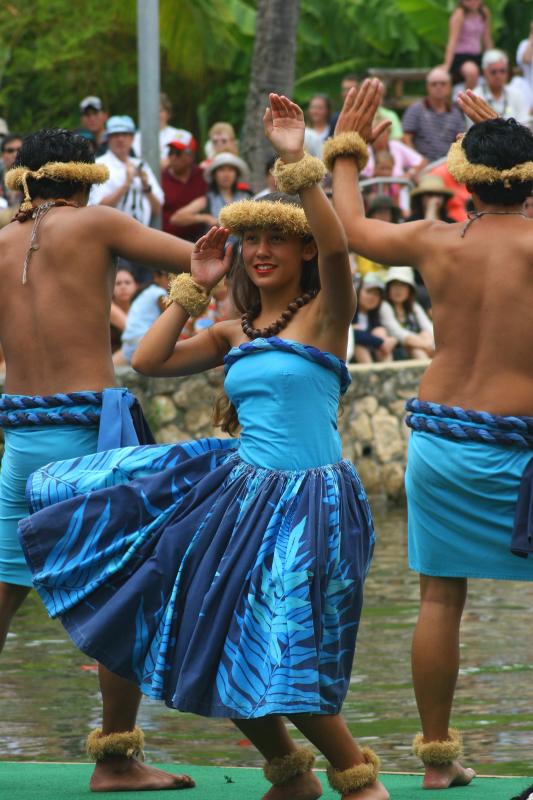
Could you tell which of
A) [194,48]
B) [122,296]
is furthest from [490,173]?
[194,48]

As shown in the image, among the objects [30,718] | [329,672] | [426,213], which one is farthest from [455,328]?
[426,213]

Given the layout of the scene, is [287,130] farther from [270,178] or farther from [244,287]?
[270,178]

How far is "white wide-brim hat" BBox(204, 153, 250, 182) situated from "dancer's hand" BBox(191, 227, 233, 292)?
8.59 meters

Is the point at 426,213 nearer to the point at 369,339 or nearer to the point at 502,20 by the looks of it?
the point at 369,339

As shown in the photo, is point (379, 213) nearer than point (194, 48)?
Yes

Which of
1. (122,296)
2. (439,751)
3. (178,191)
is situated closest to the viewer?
(439,751)

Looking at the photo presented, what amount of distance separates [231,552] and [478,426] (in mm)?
883

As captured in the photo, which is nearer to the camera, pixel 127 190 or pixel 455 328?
pixel 455 328

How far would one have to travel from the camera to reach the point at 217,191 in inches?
538

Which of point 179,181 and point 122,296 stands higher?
point 179,181

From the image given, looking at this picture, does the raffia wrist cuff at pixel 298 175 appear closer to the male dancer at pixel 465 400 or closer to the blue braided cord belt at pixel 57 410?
the male dancer at pixel 465 400

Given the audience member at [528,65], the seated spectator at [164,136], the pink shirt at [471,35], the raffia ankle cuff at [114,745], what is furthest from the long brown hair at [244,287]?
the pink shirt at [471,35]

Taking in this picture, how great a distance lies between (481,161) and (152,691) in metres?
1.86

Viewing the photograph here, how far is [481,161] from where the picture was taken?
491cm
